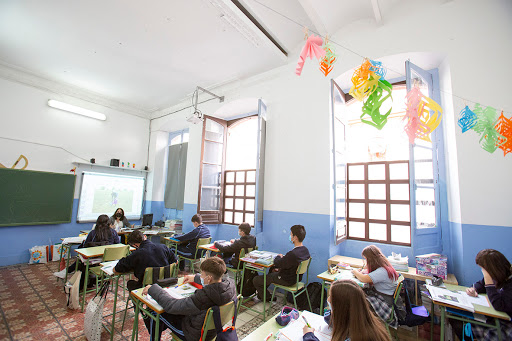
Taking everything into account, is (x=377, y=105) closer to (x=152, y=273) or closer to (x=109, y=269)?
(x=152, y=273)

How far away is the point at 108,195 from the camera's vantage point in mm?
5992

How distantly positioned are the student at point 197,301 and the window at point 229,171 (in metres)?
2.91

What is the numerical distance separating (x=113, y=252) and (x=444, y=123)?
462cm

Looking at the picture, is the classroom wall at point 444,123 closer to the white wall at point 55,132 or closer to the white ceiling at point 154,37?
the white ceiling at point 154,37

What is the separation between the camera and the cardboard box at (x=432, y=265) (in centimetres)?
259

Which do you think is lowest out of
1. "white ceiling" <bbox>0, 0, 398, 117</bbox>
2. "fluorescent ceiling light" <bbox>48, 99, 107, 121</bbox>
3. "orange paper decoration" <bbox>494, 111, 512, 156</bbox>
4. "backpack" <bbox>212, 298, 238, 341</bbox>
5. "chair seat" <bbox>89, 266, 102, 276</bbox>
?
"chair seat" <bbox>89, 266, 102, 276</bbox>

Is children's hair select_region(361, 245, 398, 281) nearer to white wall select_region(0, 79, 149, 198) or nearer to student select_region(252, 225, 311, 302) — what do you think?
student select_region(252, 225, 311, 302)

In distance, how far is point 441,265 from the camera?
8.52 ft

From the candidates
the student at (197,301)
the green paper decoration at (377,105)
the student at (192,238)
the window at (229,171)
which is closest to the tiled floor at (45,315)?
the student at (197,301)

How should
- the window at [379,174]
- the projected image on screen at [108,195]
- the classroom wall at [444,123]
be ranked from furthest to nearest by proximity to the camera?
the projected image on screen at [108,195], the window at [379,174], the classroom wall at [444,123]

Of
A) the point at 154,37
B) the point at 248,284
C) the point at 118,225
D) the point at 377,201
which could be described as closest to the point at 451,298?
the point at 377,201

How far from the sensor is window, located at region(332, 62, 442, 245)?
3008 mm

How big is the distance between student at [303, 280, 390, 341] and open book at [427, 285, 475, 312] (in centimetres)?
127

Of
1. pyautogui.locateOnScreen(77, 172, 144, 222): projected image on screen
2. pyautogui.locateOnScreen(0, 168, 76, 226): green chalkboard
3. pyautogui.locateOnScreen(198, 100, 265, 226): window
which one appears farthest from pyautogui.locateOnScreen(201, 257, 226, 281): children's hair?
pyautogui.locateOnScreen(77, 172, 144, 222): projected image on screen
